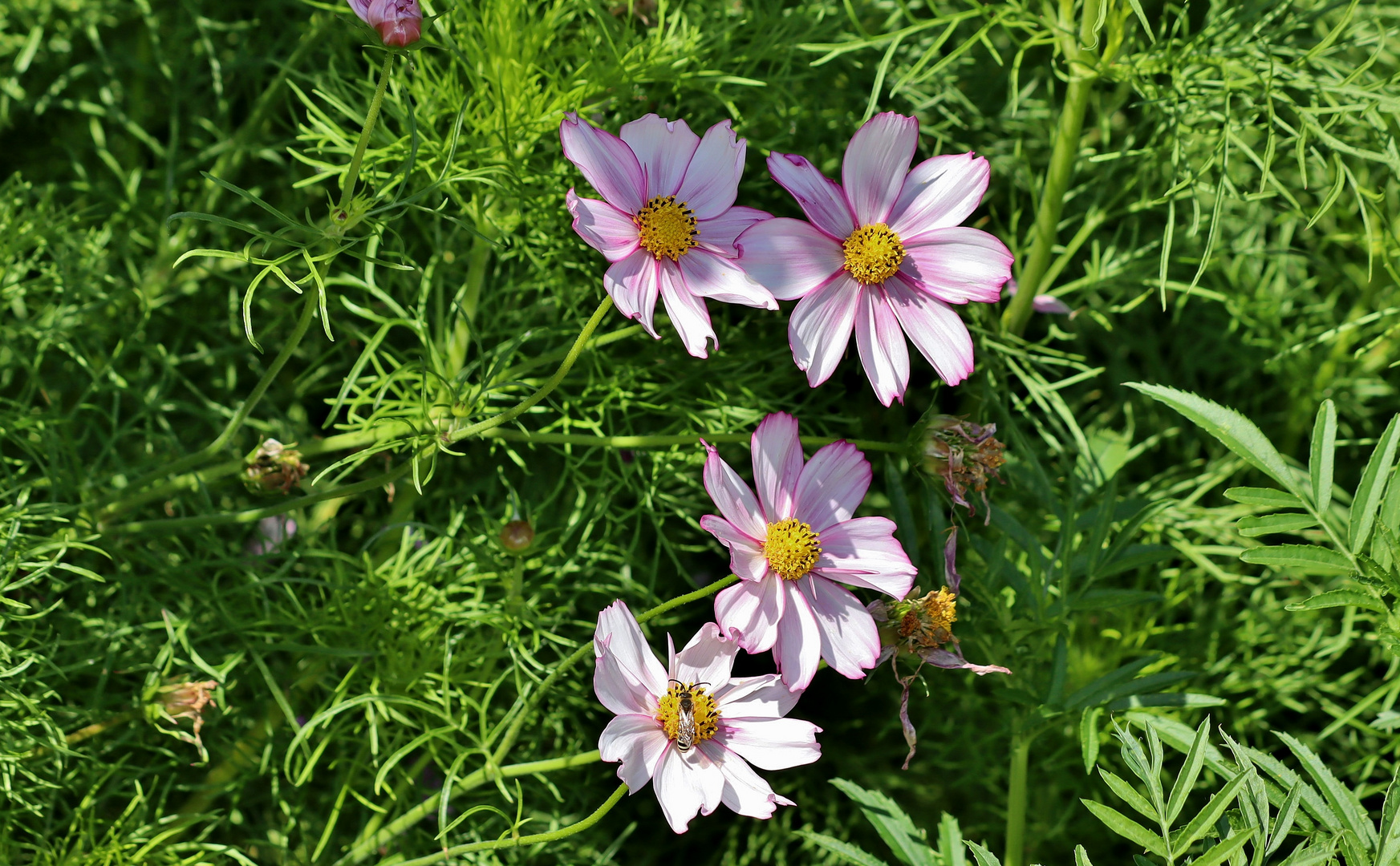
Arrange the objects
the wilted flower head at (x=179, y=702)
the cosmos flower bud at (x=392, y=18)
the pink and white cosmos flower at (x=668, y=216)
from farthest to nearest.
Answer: the wilted flower head at (x=179, y=702) < the pink and white cosmos flower at (x=668, y=216) < the cosmos flower bud at (x=392, y=18)

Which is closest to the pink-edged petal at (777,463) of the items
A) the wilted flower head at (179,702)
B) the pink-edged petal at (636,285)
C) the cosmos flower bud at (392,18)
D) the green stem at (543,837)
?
the pink-edged petal at (636,285)

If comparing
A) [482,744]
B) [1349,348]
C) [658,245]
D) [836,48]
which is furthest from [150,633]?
[1349,348]

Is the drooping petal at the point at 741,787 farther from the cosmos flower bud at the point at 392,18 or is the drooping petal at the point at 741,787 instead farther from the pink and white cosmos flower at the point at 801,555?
the cosmos flower bud at the point at 392,18

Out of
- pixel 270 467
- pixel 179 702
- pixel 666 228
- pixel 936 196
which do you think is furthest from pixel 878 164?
pixel 179 702

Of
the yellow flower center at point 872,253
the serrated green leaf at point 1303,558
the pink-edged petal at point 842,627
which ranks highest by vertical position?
the yellow flower center at point 872,253

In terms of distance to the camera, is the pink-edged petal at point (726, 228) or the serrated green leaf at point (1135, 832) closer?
the serrated green leaf at point (1135, 832)

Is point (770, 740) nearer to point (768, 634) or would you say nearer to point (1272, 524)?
point (768, 634)
